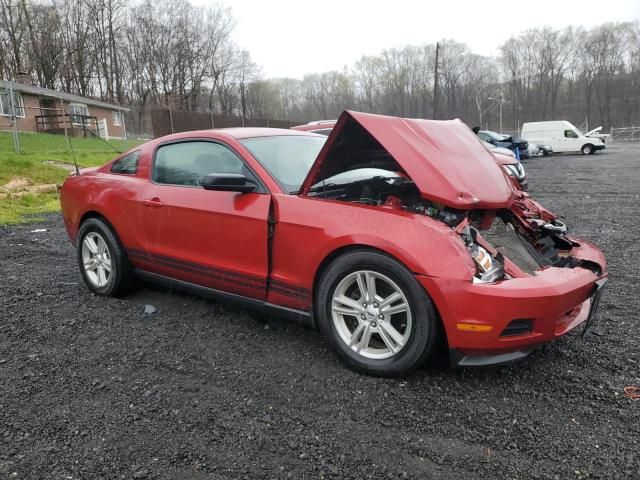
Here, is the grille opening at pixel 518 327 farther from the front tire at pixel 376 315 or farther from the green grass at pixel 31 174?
the green grass at pixel 31 174

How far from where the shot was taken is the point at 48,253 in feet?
19.7

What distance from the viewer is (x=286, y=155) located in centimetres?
363

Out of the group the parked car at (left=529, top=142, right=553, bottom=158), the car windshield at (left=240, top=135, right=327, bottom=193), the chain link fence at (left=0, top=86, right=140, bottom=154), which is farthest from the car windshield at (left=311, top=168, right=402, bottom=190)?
the parked car at (left=529, top=142, right=553, bottom=158)

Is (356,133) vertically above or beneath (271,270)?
above

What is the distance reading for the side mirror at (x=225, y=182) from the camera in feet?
10.1

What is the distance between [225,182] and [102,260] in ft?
6.38

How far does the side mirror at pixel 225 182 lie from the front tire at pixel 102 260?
5.06 feet

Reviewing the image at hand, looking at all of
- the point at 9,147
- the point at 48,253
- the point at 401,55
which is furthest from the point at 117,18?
the point at 48,253

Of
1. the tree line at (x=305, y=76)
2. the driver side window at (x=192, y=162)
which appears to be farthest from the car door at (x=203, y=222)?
the tree line at (x=305, y=76)

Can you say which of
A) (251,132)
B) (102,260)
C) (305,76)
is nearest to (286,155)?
(251,132)

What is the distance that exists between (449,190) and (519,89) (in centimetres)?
8571

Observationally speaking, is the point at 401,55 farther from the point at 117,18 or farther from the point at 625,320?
the point at 625,320

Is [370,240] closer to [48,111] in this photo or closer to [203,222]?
[203,222]

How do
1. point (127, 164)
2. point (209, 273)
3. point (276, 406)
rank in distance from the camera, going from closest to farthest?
point (276, 406)
point (209, 273)
point (127, 164)
